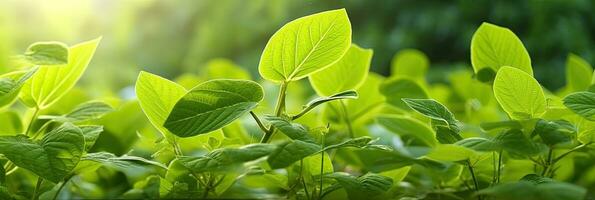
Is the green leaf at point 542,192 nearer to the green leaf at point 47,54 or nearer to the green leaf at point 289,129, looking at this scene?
the green leaf at point 289,129

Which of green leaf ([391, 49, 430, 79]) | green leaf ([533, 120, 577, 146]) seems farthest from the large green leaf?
green leaf ([391, 49, 430, 79])

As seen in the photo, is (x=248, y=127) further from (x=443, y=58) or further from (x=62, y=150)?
(x=443, y=58)

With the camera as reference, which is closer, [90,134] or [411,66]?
[90,134]

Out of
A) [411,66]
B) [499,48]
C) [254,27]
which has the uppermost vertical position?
[499,48]

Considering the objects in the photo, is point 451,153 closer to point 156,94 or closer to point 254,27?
point 156,94

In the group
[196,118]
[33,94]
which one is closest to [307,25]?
[196,118]

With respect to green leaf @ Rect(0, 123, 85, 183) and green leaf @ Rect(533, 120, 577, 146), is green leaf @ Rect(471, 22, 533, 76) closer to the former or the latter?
green leaf @ Rect(533, 120, 577, 146)

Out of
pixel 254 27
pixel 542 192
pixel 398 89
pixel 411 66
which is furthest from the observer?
pixel 254 27

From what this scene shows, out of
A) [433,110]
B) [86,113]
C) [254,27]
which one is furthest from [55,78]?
[254,27]
